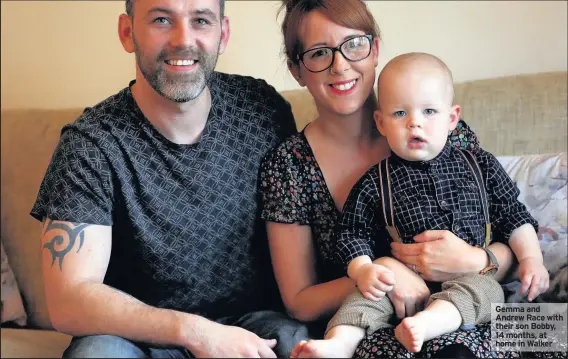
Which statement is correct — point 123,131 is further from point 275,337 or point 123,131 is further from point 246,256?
point 275,337

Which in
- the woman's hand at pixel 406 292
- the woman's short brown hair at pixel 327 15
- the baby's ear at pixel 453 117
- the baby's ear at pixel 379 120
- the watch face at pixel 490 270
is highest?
the woman's short brown hair at pixel 327 15

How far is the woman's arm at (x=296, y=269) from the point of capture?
183cm

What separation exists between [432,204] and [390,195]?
0.10m

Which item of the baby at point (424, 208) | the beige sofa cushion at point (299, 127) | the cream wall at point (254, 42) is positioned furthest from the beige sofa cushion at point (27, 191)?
the baby at point (424, 208)

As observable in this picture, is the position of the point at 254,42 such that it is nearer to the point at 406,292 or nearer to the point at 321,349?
the point at 406,292

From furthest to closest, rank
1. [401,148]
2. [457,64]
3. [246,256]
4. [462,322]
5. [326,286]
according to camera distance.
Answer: [457,64], [246,256], [326,286], [401,148], [462,322]

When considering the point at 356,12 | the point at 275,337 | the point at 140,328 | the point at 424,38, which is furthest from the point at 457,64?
the point at 140,328

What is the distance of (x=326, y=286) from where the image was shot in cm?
181

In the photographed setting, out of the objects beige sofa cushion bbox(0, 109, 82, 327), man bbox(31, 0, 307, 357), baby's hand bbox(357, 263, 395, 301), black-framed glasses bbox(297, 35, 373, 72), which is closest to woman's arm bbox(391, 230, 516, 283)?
baby's hand bbox(357, 263, 395, 301)

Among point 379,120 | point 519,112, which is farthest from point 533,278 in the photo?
point 519,112

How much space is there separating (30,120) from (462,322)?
174 cm

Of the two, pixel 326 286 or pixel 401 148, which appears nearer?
pixel 401 148

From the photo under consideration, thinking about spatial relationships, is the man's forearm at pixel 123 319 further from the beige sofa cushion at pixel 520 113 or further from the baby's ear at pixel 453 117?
the beige sofa cushion at pixel 520 113

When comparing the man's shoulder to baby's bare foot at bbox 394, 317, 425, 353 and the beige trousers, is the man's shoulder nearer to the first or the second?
the beige trousers
